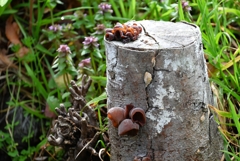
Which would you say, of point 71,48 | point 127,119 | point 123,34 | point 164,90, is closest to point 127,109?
point 127,119

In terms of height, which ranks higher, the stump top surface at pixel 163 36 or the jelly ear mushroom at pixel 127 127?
the stump top surface at pixel 163 36

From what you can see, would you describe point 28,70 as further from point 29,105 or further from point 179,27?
point 179,27

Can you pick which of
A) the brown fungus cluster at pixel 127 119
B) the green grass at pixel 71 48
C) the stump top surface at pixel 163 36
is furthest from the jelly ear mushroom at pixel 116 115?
the green grass at pixel 71 48

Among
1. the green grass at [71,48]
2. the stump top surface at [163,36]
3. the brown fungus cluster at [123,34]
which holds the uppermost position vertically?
the brown fungus cluster at [123,34]

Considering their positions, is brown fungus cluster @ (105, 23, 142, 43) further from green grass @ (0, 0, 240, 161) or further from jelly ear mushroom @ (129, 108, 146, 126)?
green grass @ (0, 0, 240, 161)

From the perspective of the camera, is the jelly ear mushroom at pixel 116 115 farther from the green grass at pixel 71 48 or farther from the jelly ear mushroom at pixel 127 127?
the green grass at pixel 71 48

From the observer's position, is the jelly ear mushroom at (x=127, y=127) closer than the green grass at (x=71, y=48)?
Yes

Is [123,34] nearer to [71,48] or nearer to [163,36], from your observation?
[163,36]
